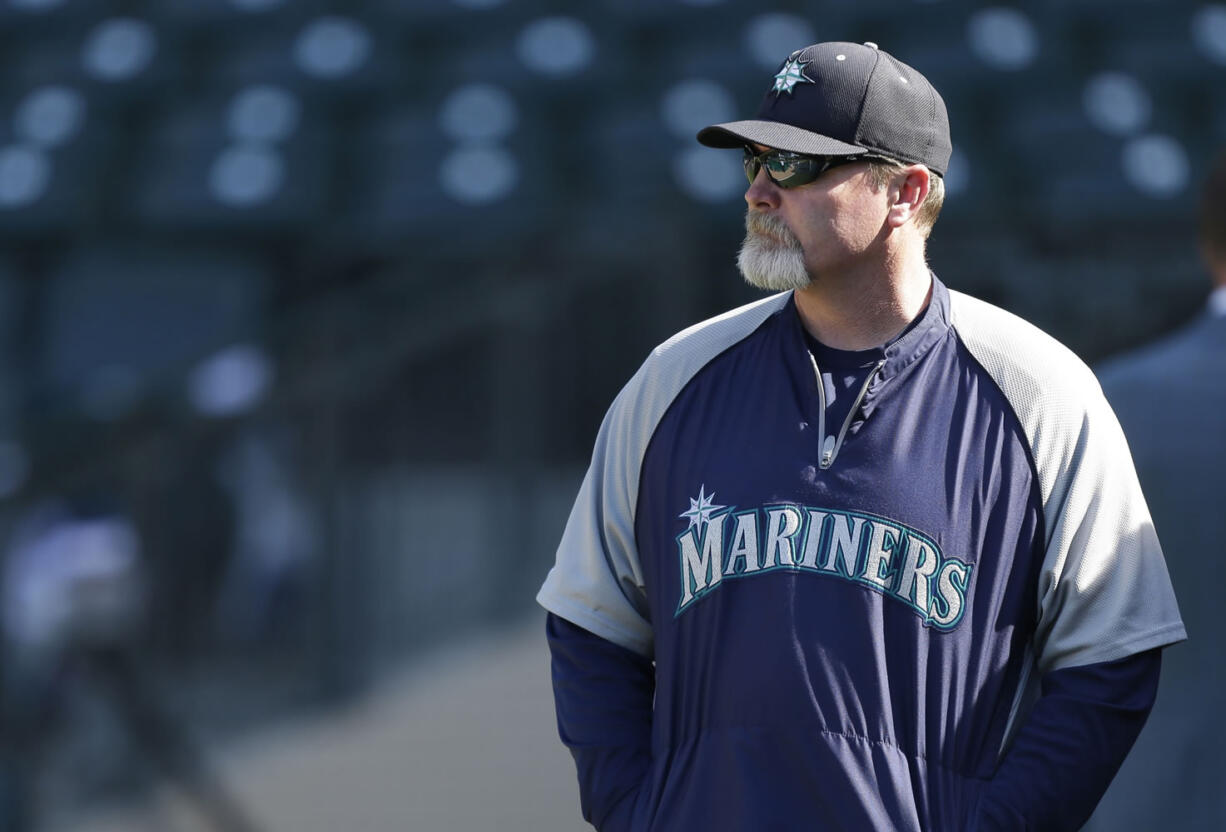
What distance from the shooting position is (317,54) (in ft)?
14.4

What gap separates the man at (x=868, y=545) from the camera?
120cm

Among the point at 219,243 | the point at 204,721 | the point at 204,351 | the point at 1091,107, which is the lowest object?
the point at 204,721

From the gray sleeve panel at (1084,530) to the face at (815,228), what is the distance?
154mm

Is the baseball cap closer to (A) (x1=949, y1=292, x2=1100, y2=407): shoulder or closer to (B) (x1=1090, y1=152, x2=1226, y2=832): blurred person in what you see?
(A) (x1=949, y1=292, x2=1100, y2=407): shoulder

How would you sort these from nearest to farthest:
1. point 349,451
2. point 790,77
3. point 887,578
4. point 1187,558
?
point 887,578
point 790,77
point 1187,558
point 349,451

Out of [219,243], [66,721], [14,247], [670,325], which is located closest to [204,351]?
[219,243]

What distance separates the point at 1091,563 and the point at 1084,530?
0.03 meters

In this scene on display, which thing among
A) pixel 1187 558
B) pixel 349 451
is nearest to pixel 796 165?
pixel 1187 558

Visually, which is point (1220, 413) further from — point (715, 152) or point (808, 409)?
point (715, 152)

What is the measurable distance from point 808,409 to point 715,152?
258 cm

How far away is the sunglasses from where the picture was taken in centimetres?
128

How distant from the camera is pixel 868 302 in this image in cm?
131

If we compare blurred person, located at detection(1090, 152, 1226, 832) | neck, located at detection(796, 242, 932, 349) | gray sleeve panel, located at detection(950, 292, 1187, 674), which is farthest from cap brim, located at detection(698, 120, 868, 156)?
blurred person, located at detection(1090, 152, 1226, 832)

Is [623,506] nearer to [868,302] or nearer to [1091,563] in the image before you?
[868,302]
